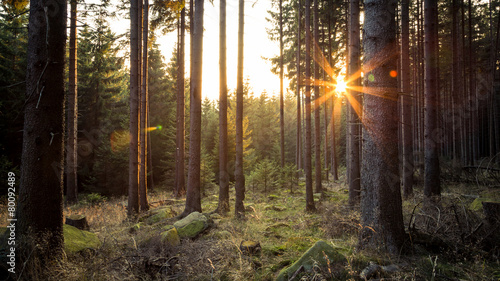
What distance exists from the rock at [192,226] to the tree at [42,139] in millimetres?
2995

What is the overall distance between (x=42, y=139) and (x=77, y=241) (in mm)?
2508

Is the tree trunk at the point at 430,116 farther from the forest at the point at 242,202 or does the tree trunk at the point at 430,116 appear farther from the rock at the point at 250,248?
the rock at the point at 250,248

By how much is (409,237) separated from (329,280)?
2019mm

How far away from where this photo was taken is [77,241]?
15.9 ft

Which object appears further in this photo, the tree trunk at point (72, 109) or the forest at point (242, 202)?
the tree trunk at point (72, 109)

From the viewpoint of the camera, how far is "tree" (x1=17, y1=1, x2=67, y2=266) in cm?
362

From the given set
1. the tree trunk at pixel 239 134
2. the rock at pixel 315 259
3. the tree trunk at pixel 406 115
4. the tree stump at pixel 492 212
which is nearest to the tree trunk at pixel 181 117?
the tree trunk at pixel 239 134

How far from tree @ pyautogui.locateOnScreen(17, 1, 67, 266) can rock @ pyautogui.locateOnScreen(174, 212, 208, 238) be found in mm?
2995

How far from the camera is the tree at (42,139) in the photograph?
3.62m

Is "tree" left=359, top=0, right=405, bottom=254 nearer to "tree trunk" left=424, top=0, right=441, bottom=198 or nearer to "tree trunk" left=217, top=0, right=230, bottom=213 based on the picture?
"tree trunk" left=424, top=0, right=441, bottom=198

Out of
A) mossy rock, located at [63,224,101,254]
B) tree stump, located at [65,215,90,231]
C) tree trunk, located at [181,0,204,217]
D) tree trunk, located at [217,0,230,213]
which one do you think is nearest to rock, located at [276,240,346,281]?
mossy rock, located at [63,224,101,254]

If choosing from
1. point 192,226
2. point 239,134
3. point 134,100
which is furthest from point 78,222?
point 239,134

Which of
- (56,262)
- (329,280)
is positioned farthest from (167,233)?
(329,280)

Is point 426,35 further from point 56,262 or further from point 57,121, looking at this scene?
point 56,262
